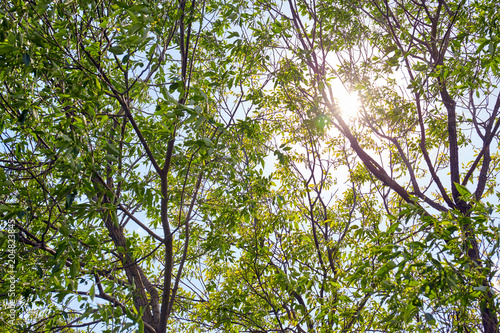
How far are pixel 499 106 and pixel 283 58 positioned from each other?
145 inches

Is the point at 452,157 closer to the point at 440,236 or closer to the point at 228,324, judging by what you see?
the point at 440,236

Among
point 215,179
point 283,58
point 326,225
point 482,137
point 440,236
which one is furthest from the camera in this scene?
point 326,225

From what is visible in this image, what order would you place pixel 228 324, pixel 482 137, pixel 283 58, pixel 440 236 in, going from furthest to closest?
1. pixel 482 137
2. pixel 283 58
3. pixel 228 324
4. pixel 440 236

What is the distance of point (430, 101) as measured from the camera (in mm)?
5289

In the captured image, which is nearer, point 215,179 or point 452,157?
point 215,179

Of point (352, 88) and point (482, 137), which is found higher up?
point (352, 88)

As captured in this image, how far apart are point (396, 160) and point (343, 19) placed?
132 inches

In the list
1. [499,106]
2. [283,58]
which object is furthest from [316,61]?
[499,106]

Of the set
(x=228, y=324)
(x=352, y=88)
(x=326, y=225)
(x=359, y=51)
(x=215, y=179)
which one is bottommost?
(x=228, y=324)

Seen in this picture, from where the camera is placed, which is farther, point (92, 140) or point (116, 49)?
point (92, 140)

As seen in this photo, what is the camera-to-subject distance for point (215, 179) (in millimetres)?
4613

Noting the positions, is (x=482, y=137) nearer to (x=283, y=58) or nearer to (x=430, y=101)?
(x=430, y=101)

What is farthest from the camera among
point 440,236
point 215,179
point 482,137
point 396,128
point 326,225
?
point 326,225

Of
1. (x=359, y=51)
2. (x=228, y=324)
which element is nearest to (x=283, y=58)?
(x=359, y=51)
